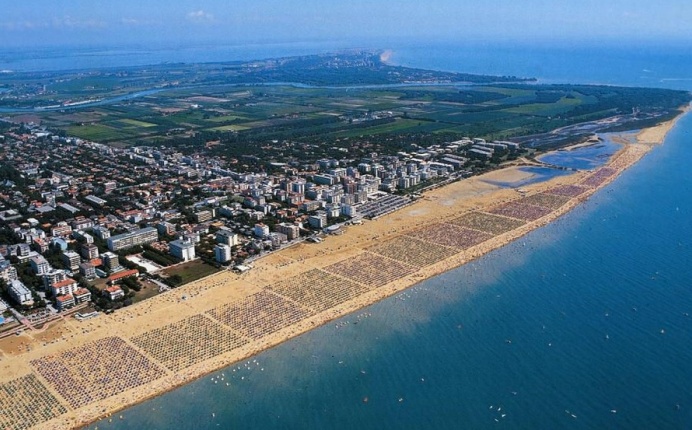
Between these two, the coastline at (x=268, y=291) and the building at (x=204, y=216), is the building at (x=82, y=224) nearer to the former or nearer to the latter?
the building at (x=204, y=216)

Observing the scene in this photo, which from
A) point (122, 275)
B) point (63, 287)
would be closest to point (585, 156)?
point (122, 275)

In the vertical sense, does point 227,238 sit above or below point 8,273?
above

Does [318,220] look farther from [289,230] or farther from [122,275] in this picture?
[122,275]

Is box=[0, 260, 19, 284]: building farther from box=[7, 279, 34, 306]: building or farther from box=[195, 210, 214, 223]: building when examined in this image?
box=[195, 210, 214, 223]: building

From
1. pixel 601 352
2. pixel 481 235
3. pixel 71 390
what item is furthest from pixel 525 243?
pixel 71 390

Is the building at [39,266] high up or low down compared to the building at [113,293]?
up

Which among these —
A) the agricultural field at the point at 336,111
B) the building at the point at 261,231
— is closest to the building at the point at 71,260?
the building at the point at 261,231

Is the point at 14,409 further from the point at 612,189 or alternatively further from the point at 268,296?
the point at 612,189
